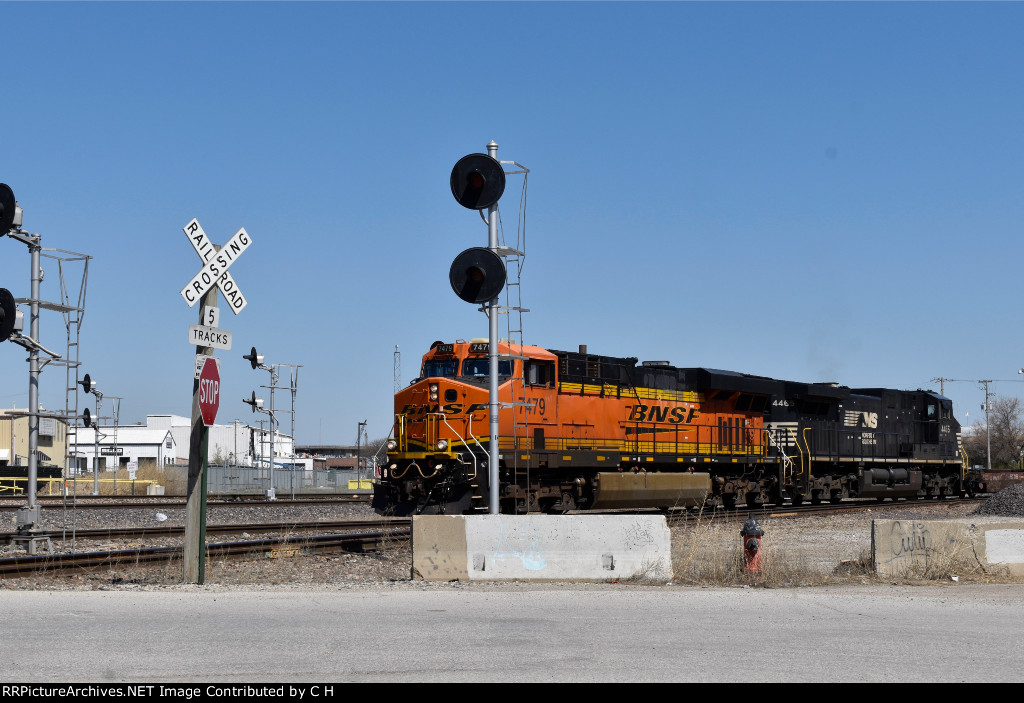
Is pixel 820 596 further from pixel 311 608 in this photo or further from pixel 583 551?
pixel 311 608

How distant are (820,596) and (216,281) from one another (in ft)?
24.3

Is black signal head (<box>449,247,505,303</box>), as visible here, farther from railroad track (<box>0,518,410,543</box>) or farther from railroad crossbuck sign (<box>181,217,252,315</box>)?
railroad track (<box>0,518,410,543</box>)

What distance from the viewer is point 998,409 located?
13575 centimetres

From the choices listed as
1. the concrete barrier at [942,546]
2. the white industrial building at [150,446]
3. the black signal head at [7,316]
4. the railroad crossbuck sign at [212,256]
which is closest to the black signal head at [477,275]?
the railroad crossbuck sign at [212,256]

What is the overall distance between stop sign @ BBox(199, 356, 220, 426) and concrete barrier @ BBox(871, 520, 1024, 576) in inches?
303

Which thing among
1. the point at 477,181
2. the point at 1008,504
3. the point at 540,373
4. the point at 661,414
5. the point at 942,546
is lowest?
the point at 1008,504

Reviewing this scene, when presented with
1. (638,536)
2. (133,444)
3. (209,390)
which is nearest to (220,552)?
(209,390)

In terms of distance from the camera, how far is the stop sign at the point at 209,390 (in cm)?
1144

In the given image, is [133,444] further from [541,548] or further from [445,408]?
[541,548]

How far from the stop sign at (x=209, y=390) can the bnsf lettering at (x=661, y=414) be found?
1395cm

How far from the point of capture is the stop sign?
11438 mm

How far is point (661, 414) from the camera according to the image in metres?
25.2

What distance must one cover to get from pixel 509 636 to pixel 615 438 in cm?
1572

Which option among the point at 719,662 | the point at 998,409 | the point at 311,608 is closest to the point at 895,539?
the point at 719,662
